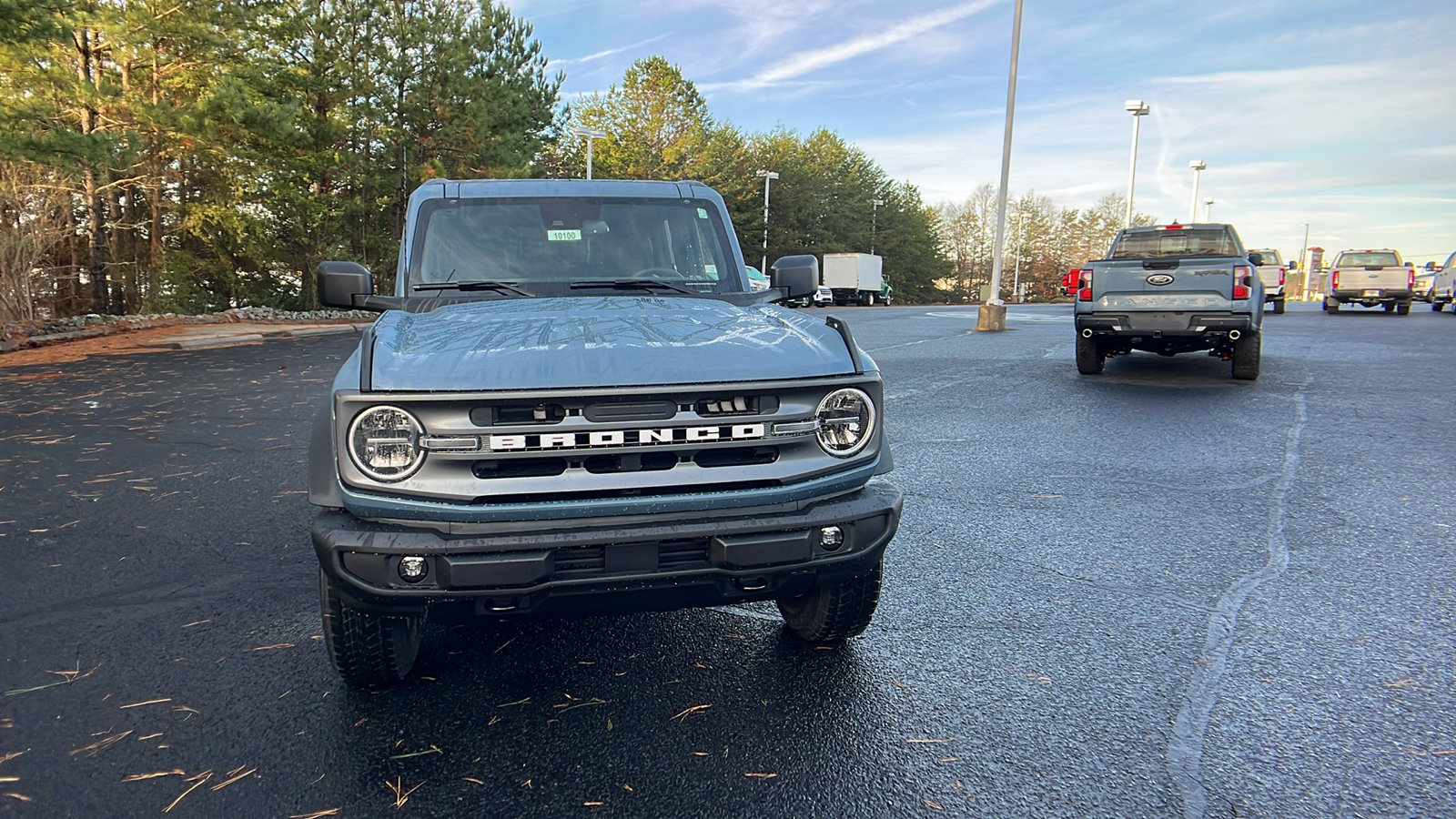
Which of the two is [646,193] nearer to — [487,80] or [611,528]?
[611,528]

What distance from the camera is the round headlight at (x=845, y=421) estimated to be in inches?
109

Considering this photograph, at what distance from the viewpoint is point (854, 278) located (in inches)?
1977

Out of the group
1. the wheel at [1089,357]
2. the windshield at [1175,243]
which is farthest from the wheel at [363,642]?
the windshield at [1175,243]

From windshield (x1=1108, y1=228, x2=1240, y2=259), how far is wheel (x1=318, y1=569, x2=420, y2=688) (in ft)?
35.8

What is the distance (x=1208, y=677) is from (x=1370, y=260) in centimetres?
3207

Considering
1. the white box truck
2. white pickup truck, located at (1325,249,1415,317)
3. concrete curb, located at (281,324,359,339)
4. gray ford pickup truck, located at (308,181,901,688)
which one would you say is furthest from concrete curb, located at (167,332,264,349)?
the white box truck

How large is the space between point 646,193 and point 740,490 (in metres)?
2.43

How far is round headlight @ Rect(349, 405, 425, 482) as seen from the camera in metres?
2.46

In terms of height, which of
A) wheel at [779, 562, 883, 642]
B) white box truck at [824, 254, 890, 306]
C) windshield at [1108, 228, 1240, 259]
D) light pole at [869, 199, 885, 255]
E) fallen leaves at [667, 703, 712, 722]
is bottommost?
fallen leaves at [667, 703, 712, 722]

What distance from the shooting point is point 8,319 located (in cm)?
1553

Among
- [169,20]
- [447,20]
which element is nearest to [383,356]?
[169,20]

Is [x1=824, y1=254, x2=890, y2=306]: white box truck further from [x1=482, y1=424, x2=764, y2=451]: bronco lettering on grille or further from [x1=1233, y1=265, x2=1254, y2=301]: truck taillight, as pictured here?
[x1=482, y1=424, x2=764, y2=451]: bronco lettering on grille

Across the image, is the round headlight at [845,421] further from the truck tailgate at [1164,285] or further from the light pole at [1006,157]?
the light pole at [1006,157]

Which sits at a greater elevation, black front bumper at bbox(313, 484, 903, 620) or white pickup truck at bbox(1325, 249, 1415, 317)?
white pickup truck at bbox(1325, 249, 1415, 317)
